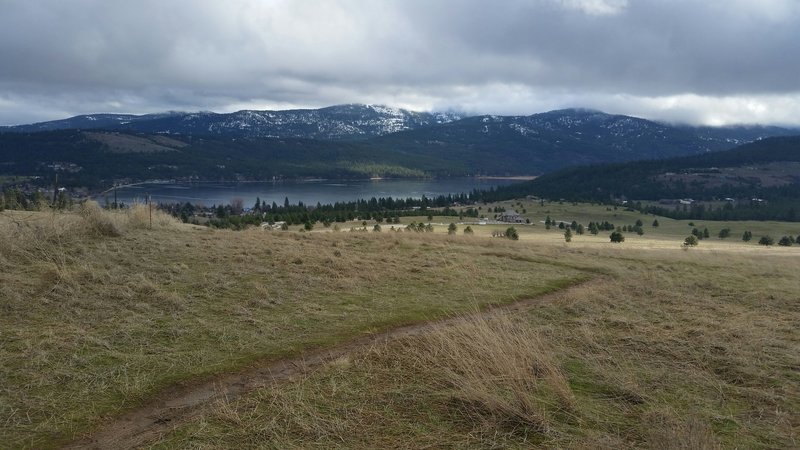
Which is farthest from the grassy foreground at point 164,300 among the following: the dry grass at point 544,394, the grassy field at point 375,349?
the dry grass at point 544,394

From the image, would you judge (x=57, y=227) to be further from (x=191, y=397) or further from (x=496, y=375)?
(x=496, y=375)

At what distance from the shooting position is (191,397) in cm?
584

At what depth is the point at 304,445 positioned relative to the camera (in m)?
4.79

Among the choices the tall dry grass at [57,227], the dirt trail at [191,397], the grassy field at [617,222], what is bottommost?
the grassy field at [617,222]

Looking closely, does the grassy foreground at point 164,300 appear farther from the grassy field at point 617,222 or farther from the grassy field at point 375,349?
the grassy field at point 617,222

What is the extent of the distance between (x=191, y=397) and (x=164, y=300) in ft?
13.1

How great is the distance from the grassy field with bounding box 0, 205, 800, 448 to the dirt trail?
186 mm

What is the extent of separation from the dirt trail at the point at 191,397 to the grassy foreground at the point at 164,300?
19 cm

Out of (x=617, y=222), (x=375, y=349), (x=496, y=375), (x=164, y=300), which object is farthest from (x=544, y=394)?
(x=617, y=222)

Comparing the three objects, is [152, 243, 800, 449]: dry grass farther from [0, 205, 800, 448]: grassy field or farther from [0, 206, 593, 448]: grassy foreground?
[0, 206, 593, 448]: grassy foreground

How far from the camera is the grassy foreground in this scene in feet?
19.4

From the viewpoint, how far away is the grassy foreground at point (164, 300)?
19.4ft

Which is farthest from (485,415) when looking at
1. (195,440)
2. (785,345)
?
(785,345)

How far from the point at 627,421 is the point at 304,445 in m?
3.23
